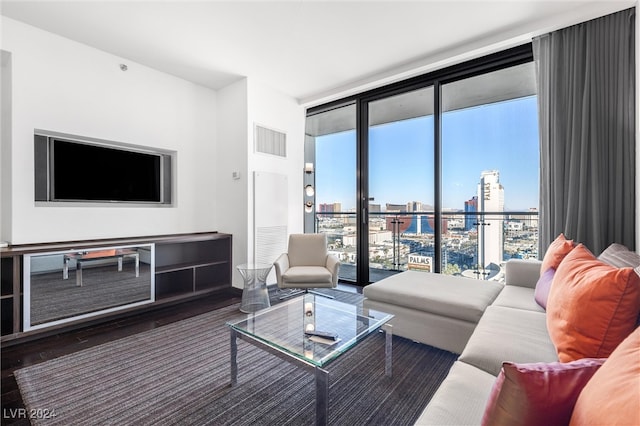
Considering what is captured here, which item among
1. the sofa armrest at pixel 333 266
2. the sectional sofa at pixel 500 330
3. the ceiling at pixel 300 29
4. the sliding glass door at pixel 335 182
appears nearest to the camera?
the sectional sofa at pixel 500 330

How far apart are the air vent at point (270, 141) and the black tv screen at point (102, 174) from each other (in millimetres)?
1273

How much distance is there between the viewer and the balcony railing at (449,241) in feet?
11.1

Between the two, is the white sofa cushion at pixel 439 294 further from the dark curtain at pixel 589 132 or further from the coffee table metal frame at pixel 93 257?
the coffee table metal frame at pixel 93 257

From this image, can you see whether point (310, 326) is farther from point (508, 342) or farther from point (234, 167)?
point (234, 167)

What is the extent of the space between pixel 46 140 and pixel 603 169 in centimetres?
508

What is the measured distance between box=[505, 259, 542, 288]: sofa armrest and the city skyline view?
1.08 meters

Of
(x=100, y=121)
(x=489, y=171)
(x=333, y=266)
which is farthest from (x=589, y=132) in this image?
(x=100, y=121)

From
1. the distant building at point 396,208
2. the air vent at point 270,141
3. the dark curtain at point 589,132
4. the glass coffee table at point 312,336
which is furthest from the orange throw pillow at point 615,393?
the air vent at point 270,141

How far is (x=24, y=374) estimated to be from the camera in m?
1.97

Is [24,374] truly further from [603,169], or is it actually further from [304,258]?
[603,169]

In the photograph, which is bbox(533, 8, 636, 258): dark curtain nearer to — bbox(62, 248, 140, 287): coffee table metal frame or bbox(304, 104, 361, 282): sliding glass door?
bbox(304, 104, 361, 282): sliding glass door

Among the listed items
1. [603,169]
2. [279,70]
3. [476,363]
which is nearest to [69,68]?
[279,70]

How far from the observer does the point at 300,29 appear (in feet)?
9.20

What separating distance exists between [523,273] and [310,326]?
6.16 feet
